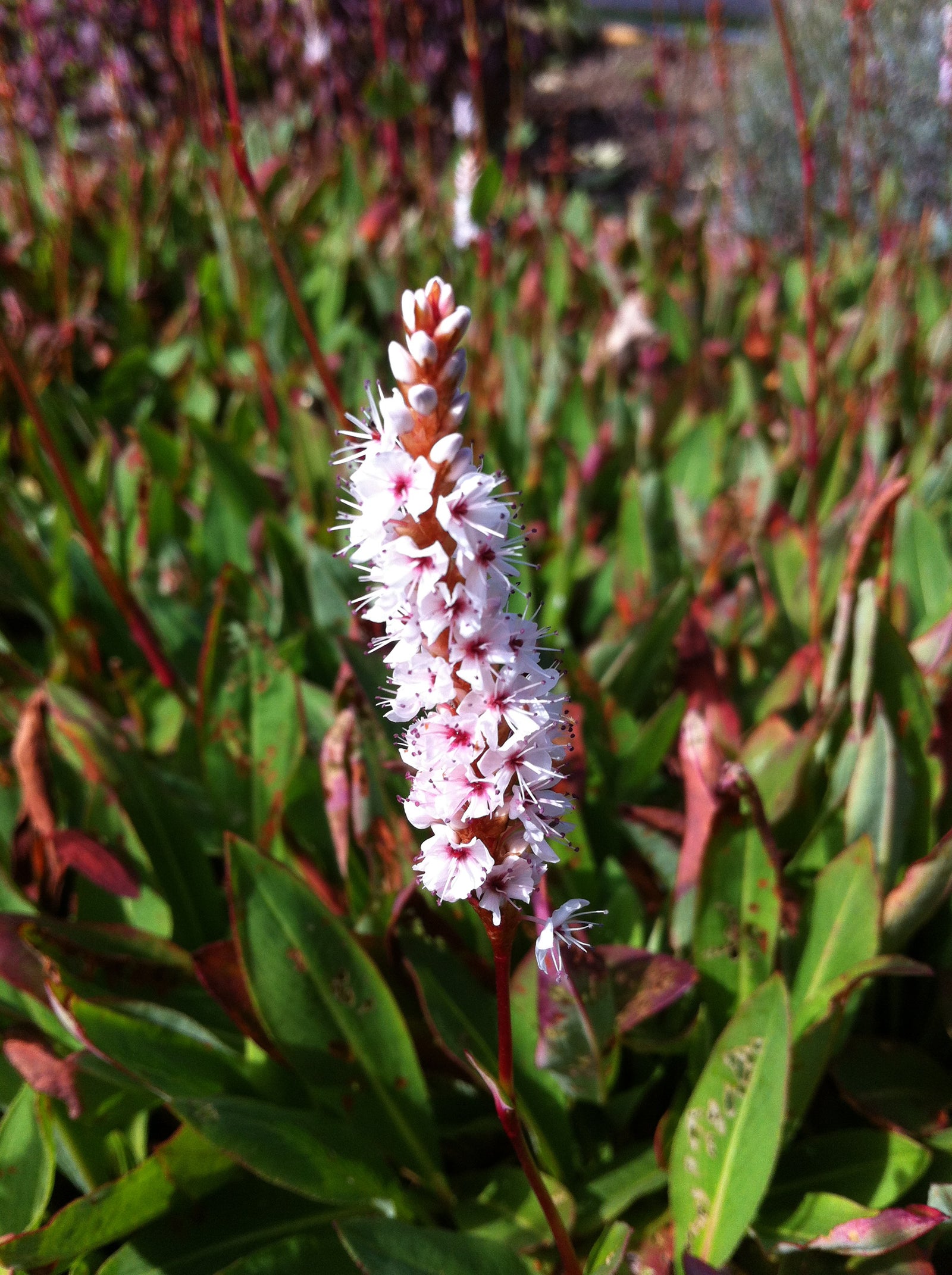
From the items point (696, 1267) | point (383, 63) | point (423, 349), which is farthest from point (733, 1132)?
point (383, 63)

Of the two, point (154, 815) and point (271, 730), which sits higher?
point (271, 730)

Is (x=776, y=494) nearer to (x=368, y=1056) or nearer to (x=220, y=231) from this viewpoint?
(x=368, y=1056)

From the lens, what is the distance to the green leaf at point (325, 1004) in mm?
1344

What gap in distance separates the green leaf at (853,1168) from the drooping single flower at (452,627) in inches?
31.0

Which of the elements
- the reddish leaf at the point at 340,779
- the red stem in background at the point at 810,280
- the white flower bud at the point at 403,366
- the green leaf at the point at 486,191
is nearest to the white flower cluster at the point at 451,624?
the white flower bud at the point at 403,366

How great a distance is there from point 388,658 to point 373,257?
3.30 meters

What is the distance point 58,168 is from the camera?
606 centimetres

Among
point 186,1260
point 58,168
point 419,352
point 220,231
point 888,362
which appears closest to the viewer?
point 419,352

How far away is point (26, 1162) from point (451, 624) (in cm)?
108

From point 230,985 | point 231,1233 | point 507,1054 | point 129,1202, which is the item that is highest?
point 507,1054

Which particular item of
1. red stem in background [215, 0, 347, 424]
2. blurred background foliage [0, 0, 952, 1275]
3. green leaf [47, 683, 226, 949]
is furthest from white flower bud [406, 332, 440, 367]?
green leaf [47, 683, 226, 949]

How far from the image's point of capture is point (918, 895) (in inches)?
53.2

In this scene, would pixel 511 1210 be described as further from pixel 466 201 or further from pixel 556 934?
pixel 466 201

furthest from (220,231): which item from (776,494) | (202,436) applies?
(776,494)
